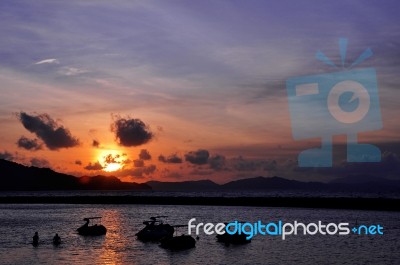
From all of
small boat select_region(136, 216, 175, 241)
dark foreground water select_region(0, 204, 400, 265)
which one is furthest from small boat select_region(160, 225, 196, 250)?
small boat select_region(136, 216, 175, 241)

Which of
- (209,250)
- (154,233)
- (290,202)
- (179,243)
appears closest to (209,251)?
(209,250)

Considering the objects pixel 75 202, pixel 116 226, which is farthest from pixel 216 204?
pixel 116 226

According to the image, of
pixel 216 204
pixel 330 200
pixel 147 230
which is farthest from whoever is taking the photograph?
pixel 216 204

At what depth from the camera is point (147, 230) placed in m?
70.7

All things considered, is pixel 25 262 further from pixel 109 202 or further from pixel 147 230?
pixel 109 202

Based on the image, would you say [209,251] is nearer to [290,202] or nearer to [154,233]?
[154,233]

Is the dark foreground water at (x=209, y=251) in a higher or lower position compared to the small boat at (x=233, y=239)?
lower

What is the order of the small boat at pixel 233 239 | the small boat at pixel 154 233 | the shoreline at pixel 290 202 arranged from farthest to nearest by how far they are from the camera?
the shoreline at pixel 290 202, the small boat at pixel 154 233, the small boat at pixel 233 239

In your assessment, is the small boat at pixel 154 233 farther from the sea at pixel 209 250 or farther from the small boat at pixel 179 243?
the small boat at pixel 179 243

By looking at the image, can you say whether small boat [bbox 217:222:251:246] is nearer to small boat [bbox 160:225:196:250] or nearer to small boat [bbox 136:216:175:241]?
small boat [bbox 160:225:196:250]

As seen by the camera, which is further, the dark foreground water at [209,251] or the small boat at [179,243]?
the small boat at [179,243]

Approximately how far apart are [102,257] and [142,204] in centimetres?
13346

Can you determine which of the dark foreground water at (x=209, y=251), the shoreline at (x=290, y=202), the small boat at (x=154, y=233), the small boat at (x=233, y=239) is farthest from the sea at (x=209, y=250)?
Answer: the shoreline at (x=290, y=202)

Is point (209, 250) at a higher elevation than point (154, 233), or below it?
below
